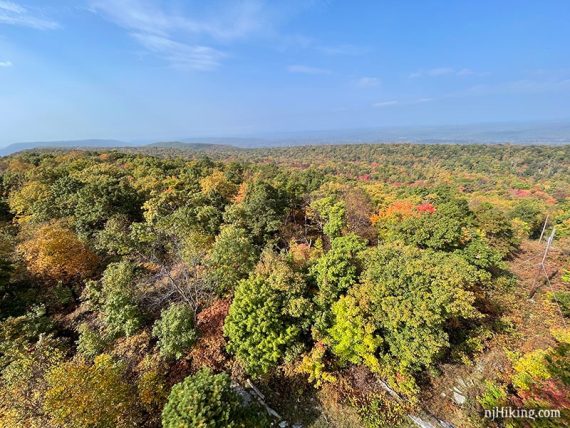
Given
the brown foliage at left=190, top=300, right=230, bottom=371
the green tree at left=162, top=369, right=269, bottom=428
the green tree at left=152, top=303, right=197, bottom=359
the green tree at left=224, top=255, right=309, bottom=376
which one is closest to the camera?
the green tree at left=162, top=369, right=269, bottom=428

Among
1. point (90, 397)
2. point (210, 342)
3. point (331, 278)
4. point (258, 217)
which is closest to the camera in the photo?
point (90, 397)

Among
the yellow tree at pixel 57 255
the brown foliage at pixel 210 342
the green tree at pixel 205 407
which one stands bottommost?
the brown foliage at pixel 210 342

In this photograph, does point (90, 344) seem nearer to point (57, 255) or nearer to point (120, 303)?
point (120, 303)

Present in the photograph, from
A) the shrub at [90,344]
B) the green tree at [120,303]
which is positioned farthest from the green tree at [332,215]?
the shrub at [90,344]

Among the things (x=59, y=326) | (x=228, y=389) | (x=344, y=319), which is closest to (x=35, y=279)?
(x=59, y=326)

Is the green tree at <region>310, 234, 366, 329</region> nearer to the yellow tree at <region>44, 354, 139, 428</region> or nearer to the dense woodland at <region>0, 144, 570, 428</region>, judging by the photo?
the dense woodland at <region>0, 144, 570, 428</region>

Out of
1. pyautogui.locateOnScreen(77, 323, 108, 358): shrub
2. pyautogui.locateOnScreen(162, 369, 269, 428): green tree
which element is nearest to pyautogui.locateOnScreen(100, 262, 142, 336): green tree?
pyautogui.locateOnScreen(77, 323, 108, 358): shrub

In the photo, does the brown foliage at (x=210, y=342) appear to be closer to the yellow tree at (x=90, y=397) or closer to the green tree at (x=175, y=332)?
the green tree at (x=175, y=332)

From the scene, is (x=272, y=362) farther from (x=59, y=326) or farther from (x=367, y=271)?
(x=59, y=326)

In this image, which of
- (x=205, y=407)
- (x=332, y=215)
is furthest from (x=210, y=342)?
(x=332, y=215)

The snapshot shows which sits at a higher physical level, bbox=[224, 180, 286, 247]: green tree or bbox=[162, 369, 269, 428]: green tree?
bbox=[224, 180, 286, 247]: green tree

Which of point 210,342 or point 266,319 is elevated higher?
point 266,319
